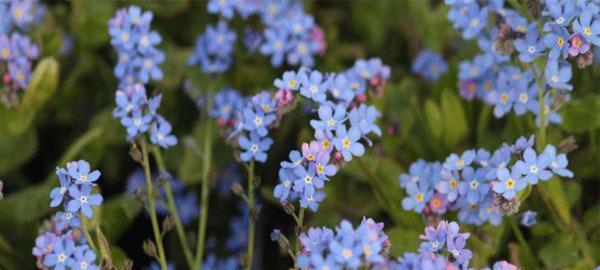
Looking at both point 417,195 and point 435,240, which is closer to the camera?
point 435,240

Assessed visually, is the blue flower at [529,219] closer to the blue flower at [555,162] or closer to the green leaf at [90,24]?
the blue flower at [555,162]

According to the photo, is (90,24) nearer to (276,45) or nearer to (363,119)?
(276,45)

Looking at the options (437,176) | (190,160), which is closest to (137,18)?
(190,160)

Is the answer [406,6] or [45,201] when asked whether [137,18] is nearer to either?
[45,201]

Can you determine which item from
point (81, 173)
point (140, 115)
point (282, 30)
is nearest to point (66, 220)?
point (81, 173)

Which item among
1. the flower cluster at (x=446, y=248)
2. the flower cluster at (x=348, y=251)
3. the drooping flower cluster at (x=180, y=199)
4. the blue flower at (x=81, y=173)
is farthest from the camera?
the drooping flower cluster at (x=180, y=199)

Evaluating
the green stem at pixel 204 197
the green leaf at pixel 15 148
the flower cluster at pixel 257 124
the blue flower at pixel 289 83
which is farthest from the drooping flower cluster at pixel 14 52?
the blue flower at pixel 289 83
